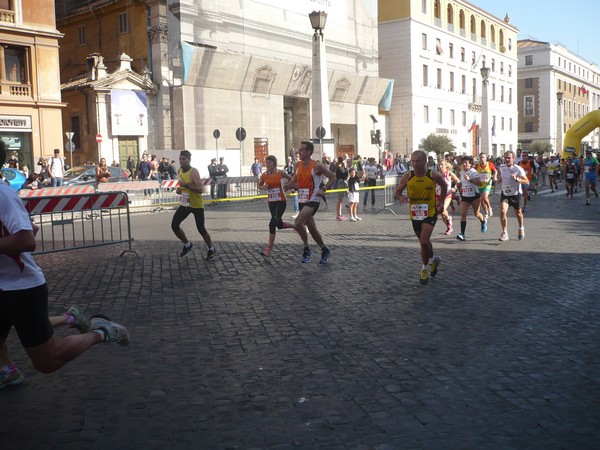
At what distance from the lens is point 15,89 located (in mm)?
31391

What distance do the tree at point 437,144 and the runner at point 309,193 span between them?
46964mm

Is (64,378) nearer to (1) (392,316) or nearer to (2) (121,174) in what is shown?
(1) (392,316)

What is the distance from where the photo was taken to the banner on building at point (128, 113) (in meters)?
34.5

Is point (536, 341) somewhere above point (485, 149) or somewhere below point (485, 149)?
below

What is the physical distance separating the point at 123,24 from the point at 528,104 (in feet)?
218

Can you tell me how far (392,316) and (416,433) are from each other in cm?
296

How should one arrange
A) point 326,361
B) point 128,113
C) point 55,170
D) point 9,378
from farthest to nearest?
point 128,113 < point 55,170 < point 326,361 < point 9,378

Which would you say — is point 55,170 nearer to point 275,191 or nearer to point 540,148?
point 275,191

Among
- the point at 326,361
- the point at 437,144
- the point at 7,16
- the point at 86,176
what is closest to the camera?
the point at 326,361

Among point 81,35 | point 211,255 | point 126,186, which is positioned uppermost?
point 81,35

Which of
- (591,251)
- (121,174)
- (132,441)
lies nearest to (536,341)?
(132,441)

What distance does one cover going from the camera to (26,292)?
155 inches

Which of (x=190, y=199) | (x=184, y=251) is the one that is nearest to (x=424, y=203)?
(x=190, y=199)

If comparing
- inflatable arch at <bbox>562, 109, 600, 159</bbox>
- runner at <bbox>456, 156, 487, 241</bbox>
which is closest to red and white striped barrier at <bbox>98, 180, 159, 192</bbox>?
runner at <bbox>456, 156, 487, 241</bbox>
